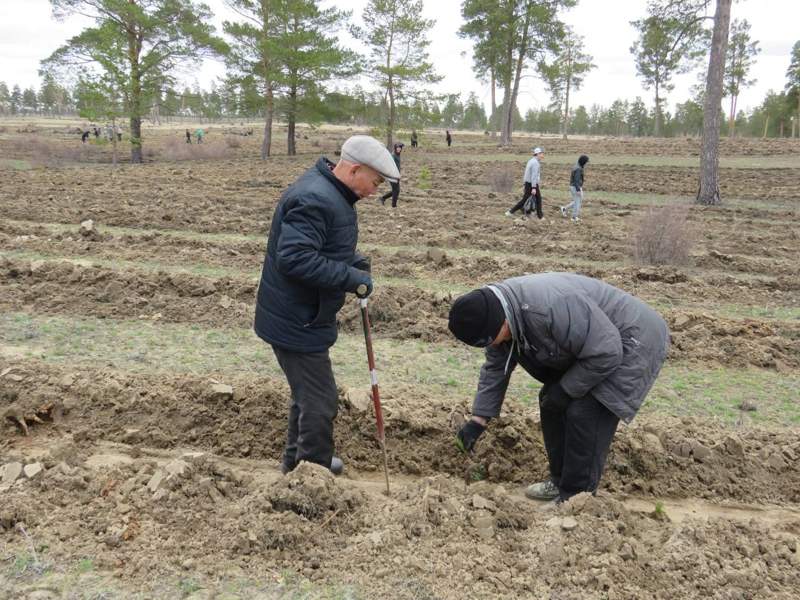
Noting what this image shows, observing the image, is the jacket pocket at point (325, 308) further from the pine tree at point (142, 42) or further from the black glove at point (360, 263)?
the pine tree at point (142, 42)

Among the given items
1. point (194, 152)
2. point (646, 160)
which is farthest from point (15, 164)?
point (646, 160)

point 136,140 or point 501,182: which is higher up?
point 136,140

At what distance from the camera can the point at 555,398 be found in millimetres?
3445

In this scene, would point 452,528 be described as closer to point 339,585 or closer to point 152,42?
point 339,585

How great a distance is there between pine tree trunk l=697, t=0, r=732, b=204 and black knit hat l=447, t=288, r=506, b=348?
15580 millimetres

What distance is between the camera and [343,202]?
10.5 feet

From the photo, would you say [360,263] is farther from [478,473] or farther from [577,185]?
[577,185]

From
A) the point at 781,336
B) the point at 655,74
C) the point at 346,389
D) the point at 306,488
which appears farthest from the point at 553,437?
the point at 655,74

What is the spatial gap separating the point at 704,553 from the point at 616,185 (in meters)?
18.2

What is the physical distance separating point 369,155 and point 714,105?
16023mm

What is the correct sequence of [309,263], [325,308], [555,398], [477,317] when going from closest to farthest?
1. [477,317]
2. [309,263]
3. [325,308]
4. [555,398]

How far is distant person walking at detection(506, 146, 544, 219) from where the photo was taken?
1342 centimetres

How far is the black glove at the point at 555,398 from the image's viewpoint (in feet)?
11.2

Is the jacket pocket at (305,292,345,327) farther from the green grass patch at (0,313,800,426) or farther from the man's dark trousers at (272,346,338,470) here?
the green grass patch at (0,313,800,426)
